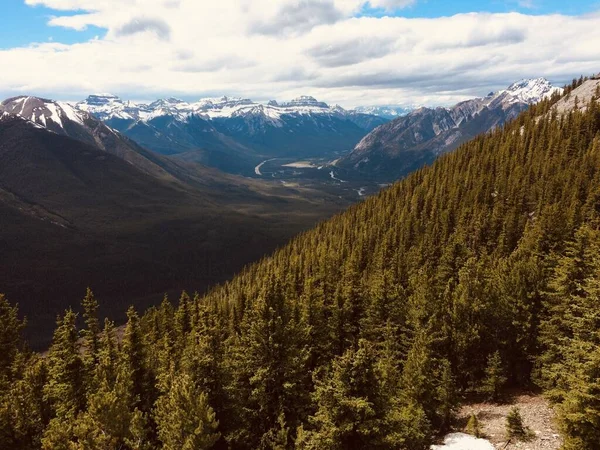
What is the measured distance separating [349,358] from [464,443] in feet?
61.2

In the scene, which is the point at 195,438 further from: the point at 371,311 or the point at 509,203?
the point at 509,203

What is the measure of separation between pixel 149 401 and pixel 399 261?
65486mm

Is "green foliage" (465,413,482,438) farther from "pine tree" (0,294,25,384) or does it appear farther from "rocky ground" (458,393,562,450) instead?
"pine tree" (0,294,25,384)

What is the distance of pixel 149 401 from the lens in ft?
137

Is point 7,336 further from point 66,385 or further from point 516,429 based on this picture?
point 516,429

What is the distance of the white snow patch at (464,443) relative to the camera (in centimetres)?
3484

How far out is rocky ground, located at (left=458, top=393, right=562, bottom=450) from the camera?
34.2 meters

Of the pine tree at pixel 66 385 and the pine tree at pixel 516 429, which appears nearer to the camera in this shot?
the pine tree at pixel 516 429

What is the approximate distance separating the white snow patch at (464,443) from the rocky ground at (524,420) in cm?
82

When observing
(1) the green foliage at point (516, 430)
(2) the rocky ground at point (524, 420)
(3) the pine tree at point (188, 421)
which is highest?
(3) the pine tree at point (188, 421)

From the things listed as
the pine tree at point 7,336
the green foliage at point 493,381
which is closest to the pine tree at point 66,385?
the pine tree at point 7,336

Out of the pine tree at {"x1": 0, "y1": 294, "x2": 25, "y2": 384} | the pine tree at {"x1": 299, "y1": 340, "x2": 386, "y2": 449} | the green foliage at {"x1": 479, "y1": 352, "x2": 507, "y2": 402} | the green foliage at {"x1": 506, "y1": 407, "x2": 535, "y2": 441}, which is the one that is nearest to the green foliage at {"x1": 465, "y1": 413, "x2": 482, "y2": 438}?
the green foliage at {"x1": 506, "y1": 407, "x2": 535, "y2": 441}

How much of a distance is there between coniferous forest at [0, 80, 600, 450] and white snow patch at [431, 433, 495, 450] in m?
1.97

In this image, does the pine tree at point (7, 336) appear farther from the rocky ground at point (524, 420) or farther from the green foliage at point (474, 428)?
the rocky ground at point (524, 420)
